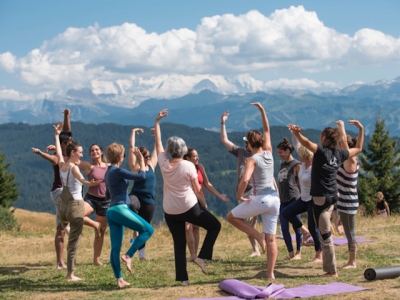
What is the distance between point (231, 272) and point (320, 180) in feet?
7.25

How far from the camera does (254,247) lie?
11.0 m

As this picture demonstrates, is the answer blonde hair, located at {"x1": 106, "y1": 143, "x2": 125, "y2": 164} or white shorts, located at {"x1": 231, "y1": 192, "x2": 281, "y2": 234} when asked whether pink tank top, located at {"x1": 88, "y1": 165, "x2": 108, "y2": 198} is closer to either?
blonde hair, located at {"x1": 106, "y1": 143, "x2": 125, "y2": 164}

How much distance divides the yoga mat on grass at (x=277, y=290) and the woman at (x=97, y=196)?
10.7 feet

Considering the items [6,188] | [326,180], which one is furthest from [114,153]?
[6,188]

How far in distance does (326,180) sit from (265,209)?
101 cm

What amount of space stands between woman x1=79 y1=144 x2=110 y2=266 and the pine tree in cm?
4437

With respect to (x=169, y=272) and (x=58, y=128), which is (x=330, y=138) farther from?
(x=58, y=128)

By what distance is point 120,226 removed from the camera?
8.01 metres

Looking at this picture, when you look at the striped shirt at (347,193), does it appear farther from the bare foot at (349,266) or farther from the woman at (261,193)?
the woman at (261,193)

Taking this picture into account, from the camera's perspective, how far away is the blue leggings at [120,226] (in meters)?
7.84

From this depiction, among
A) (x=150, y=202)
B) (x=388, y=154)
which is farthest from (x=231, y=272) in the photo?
(x=388, y=154)

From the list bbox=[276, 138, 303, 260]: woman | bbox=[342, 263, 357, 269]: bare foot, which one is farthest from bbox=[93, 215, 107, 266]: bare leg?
bbox=[342, 263, 357, 269]: bare foot

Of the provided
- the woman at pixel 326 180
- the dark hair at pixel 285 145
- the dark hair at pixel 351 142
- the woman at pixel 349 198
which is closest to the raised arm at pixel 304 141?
the woman at pixel 326 180

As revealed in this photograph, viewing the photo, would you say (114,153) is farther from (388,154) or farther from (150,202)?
(388,154)
